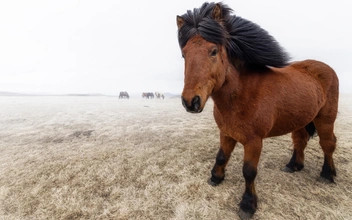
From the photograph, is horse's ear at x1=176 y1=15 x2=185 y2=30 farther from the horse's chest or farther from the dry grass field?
A: the dry grass field

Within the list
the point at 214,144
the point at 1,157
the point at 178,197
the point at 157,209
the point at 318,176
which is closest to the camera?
the point at 157,209

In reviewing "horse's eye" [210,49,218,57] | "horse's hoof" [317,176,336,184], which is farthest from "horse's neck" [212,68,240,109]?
"horse's hoof" [317,176,336,184]

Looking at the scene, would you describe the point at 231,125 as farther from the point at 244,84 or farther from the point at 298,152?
the point at 298,152

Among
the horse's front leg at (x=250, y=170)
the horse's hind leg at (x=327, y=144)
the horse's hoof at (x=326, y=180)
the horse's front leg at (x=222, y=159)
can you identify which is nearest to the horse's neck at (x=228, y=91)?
the horse's front leg at (x=250, y=170)

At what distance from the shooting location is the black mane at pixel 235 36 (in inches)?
105

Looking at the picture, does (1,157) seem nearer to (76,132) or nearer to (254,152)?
(76,132)

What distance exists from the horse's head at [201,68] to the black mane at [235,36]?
79mm

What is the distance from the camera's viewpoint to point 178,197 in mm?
3697

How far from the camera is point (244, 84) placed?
3238 millimetres

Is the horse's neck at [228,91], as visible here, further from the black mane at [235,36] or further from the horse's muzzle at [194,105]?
the horse's muzzle at [194,105]

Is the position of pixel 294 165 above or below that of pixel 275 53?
below

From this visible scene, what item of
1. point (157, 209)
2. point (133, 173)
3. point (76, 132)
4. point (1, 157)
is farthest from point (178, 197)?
point (76, 132)

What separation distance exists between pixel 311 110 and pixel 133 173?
4.36 m

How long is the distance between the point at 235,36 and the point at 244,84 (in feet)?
2.83
